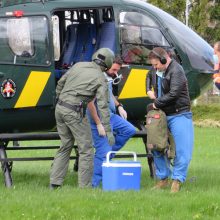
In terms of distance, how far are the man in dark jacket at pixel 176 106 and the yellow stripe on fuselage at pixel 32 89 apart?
192 centimetres

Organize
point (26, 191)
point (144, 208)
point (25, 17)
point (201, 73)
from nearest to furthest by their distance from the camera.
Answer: point (144, 208) → point (26, 191) → point (25, 17) → point (201, 73)

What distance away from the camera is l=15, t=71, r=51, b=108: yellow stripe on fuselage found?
1159cm

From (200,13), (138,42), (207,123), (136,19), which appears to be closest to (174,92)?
(138,42)

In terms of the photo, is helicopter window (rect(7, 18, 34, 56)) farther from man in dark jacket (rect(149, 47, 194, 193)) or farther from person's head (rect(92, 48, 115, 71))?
man in dark jacket (rect(149, 47, 194, 193))

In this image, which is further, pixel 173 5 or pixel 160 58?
pixel 173 5

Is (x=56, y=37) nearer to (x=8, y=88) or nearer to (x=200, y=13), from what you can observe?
(x=8, y=88)

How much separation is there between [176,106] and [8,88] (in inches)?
99.2

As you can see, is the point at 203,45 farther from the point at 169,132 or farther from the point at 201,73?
the point at 169,132

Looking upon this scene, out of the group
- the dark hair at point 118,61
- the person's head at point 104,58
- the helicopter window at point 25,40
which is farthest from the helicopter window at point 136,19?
the person's head at point 104,58

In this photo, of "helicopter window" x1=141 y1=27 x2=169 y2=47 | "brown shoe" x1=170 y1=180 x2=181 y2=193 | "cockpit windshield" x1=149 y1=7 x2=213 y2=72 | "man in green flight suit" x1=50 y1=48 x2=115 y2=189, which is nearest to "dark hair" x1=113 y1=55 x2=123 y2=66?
"man in green flight suit" x1=50 y1=48 x2=115 y2=189

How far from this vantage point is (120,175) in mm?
10406

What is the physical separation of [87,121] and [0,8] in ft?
7.76

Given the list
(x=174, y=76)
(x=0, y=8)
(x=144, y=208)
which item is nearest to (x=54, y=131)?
(x=0, y=8)

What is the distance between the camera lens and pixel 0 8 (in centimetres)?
1176
